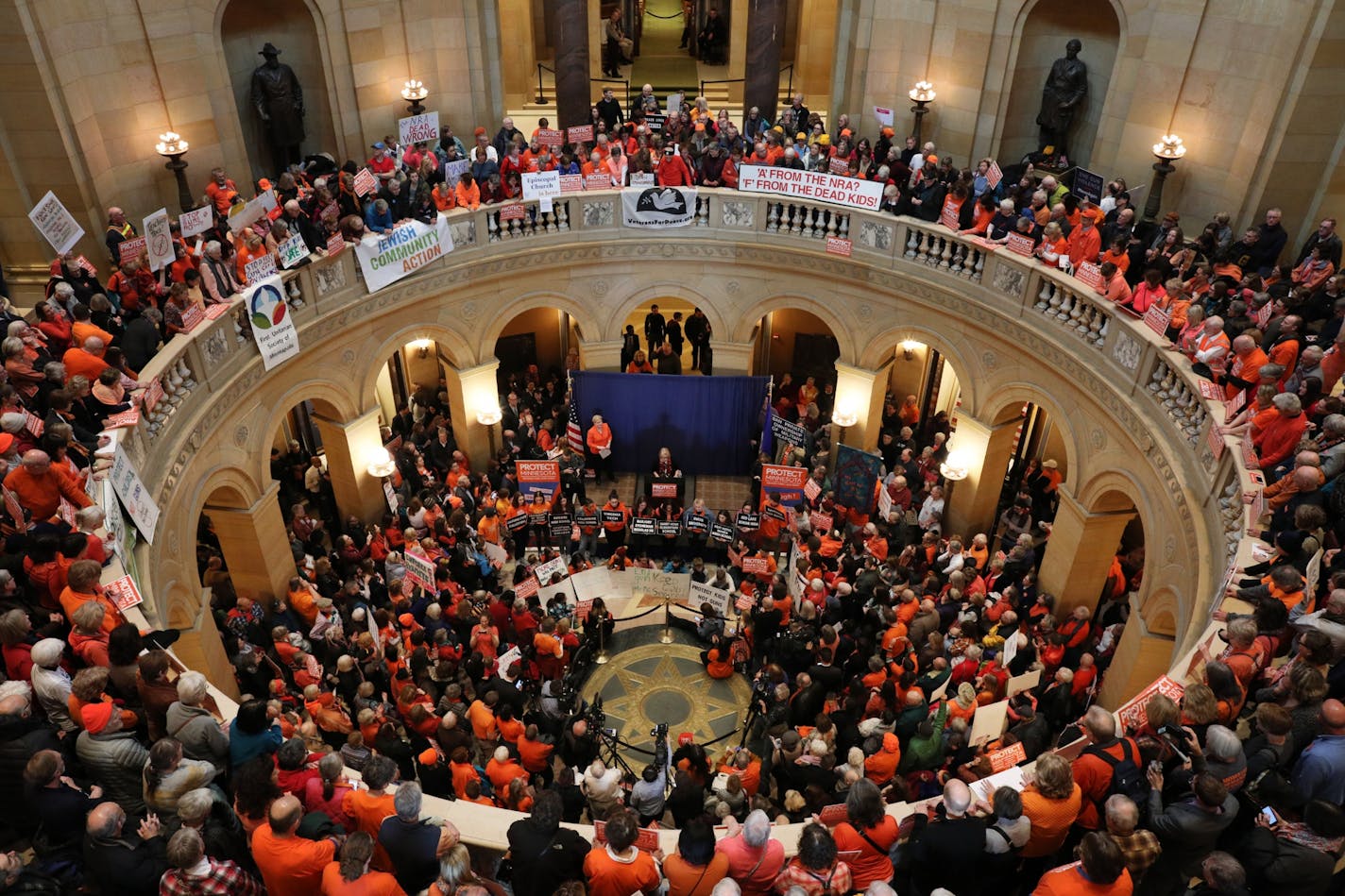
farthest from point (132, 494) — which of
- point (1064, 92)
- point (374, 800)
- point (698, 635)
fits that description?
point (1064, 92)

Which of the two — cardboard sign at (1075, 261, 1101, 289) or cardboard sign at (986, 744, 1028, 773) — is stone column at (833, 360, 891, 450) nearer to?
cardboard sign at (1075, 261, 1101, 289)

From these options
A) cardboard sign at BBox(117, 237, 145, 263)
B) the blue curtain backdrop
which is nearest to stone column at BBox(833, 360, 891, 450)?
the blue curtain backdrop

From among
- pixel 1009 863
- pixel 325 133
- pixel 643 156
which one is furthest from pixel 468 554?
pixel 1009 863

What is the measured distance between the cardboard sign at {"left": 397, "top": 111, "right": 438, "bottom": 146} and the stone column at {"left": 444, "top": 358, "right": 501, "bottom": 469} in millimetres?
4758

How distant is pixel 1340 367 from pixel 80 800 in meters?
13.1

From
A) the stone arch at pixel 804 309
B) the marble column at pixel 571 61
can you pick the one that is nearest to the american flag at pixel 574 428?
the stone arch at pixel 804 309

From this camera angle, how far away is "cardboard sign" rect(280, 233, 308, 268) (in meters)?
15.6

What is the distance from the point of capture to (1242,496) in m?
10.6

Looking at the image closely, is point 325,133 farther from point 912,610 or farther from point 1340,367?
point 1340,367

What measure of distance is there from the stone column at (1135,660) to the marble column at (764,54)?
13557mm

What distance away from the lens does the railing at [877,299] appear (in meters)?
11.6

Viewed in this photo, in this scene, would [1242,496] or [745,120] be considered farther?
[745,120]

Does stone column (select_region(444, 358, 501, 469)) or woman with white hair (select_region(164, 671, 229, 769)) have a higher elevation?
woman with white hair (select_region(164, 671, 229, 769))

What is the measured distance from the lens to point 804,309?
2058cm
